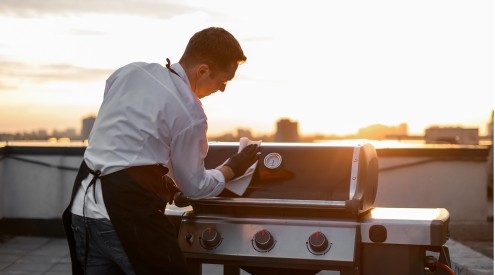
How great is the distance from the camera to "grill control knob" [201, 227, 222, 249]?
11.2ft

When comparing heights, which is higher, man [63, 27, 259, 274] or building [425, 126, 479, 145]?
man [63, 27, 259, 274]

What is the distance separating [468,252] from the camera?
277 inches

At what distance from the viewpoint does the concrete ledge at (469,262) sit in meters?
5.87

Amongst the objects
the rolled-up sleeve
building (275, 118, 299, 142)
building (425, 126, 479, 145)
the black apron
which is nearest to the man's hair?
the rolled-up sleeve

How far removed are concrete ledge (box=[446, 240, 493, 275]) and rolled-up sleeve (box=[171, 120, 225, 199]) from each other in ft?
9.82

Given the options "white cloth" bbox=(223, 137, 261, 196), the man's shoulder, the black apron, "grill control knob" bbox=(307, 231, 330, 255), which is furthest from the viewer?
"white cloth" bbox=(223, 137, 261, 196)

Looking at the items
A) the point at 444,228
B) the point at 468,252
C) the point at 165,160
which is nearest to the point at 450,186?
the point at 468,252

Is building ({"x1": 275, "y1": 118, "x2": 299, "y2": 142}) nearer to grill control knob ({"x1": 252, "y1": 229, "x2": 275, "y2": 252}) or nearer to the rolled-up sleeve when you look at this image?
grill control knob ({"x1": 252, "y1": 229, "x2": 275, "y2": 252})

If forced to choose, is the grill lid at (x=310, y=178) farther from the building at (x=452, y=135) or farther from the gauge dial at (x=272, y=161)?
the building at (x=452, y=135)

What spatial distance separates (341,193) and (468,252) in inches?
161

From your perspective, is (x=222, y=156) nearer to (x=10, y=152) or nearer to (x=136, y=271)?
(x=136, y=271)

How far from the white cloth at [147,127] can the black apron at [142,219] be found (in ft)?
0.16

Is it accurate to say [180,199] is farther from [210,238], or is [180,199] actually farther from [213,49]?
[213,49]

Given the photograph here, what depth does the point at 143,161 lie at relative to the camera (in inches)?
108
